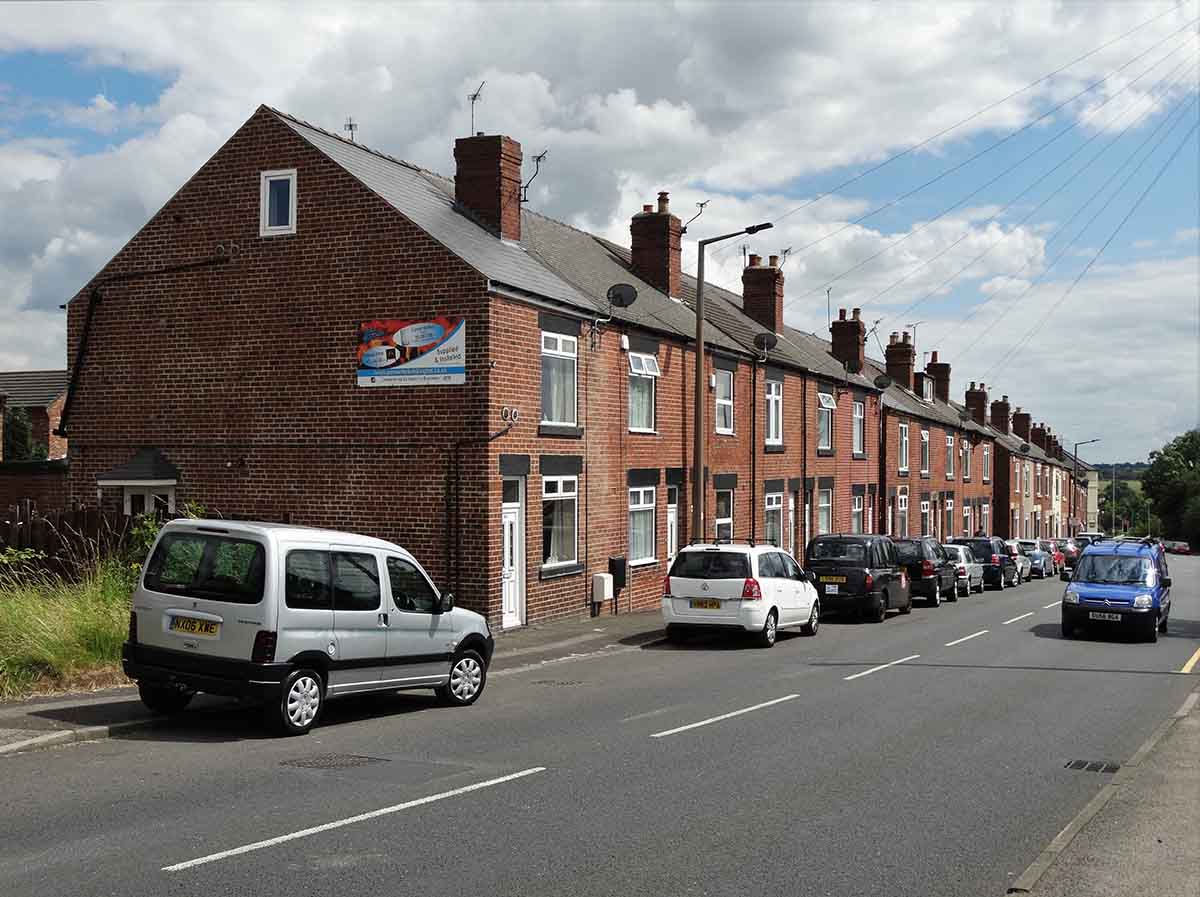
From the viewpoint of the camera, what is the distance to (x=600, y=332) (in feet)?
74.6

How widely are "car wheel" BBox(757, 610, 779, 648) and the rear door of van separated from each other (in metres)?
10.5

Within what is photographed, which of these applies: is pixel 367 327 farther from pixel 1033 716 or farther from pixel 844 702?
pixel 1033 716

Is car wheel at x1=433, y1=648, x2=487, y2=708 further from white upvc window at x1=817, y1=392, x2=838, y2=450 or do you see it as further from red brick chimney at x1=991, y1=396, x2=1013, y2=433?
red brick chimney at x1=991, y1=396, x2=1013, y2=433

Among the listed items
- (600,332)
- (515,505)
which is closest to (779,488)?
(600,332)

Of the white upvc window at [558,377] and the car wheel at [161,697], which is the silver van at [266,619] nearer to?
the car wheel at [161,697]

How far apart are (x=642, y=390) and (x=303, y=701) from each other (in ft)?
50.1

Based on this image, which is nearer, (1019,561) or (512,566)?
(512,566)

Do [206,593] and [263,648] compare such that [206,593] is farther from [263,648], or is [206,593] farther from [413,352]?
[413,352]

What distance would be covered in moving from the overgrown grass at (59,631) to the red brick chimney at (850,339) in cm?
3553

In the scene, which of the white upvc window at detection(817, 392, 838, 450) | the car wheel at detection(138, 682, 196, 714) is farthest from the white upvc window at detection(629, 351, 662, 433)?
the car wheel at detection(138, 682, 196, 714)

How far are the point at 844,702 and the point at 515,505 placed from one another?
27.0 ft

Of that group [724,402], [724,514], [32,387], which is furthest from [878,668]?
[32,387]

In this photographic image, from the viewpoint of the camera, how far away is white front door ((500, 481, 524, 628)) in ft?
64.3

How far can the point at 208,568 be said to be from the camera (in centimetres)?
1052
